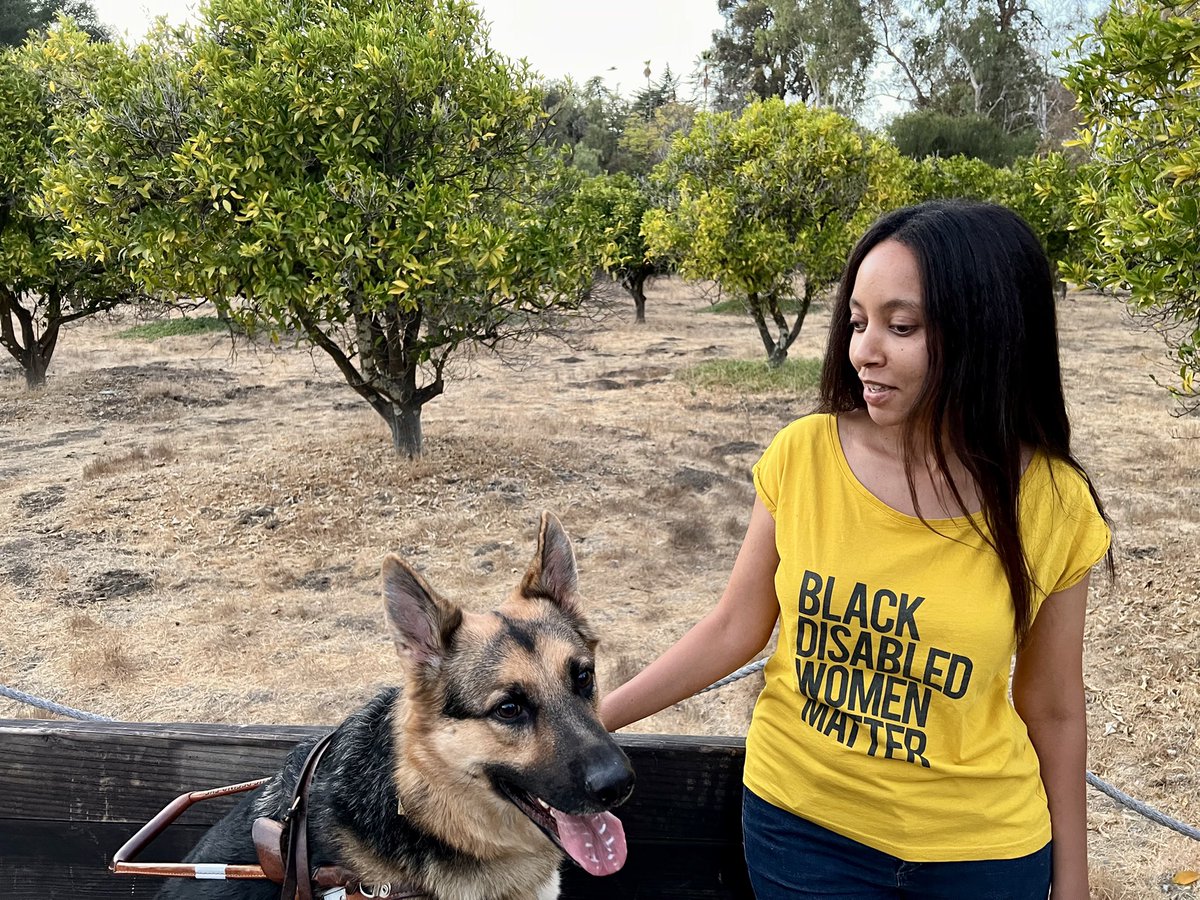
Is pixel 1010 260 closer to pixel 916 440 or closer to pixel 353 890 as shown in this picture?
pixel 916 440

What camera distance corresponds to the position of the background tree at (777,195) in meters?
14.7

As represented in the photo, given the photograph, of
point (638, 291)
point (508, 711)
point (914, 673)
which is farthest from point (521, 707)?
point (638, 291)

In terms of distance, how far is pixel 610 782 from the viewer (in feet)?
6.42

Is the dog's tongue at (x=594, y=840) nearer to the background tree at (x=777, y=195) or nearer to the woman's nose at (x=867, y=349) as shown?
the woman's nose at (x=867, y=349)

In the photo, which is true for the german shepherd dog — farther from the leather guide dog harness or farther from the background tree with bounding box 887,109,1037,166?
the background tree with bounding box 887,109,1037,166

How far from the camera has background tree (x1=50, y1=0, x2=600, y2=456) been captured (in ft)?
26.0

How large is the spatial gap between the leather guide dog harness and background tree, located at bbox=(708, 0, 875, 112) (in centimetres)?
4507

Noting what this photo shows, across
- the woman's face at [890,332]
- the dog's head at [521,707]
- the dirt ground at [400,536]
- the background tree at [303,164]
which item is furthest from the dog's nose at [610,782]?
the background tree at [303,164]

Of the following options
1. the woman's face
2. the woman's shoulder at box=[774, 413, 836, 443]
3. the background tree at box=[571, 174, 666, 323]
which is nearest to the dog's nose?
the woman's shoulder at box=[774, 413, 836, 443]

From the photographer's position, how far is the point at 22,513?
8945mm

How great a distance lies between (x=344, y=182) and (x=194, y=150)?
4.40 ft

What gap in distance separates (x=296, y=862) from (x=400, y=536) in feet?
21.9

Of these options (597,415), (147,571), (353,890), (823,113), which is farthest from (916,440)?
(823,113)

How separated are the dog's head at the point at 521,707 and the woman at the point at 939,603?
382 millimetres
